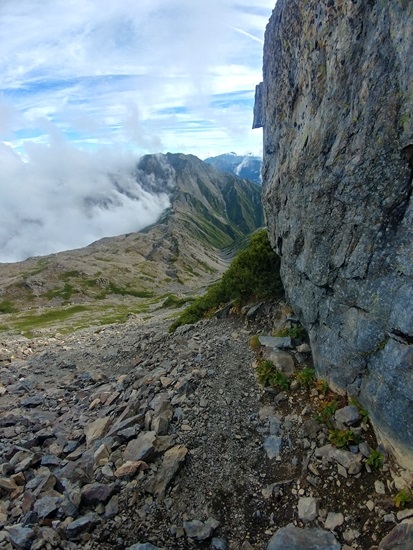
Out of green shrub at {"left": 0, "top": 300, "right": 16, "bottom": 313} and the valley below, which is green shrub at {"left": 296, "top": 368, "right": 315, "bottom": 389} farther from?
green shrub at {"left": 0, "top": 300, "right": 16, "bottom": 313}

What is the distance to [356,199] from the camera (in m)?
14.6

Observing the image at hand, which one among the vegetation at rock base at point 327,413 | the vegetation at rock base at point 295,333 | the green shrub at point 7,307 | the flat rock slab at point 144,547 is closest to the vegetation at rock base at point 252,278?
the vegetation at rock base at point 295,333

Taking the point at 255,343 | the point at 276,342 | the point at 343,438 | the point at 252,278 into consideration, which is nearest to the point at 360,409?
the point at 343,438

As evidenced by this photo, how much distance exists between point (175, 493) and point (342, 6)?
20.4 metres

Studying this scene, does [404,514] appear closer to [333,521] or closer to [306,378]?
[333,521]

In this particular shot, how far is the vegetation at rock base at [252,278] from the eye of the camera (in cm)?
2527

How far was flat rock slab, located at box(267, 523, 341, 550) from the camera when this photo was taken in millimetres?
11039

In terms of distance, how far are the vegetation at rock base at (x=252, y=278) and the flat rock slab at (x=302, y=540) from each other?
1488 cm

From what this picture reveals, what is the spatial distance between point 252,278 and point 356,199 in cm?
1243

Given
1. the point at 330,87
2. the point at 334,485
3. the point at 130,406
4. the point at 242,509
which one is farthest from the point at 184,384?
the point at 330,87

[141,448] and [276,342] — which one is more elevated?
[276,342]

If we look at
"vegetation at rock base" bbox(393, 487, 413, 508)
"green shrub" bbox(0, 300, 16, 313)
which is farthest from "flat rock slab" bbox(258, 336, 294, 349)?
"green shrub" bbox(0, 300, 16, 313)

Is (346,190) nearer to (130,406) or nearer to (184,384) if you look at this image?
(184,384)

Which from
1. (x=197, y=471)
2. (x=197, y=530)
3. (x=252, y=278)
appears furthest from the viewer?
(x=252, y=278)
